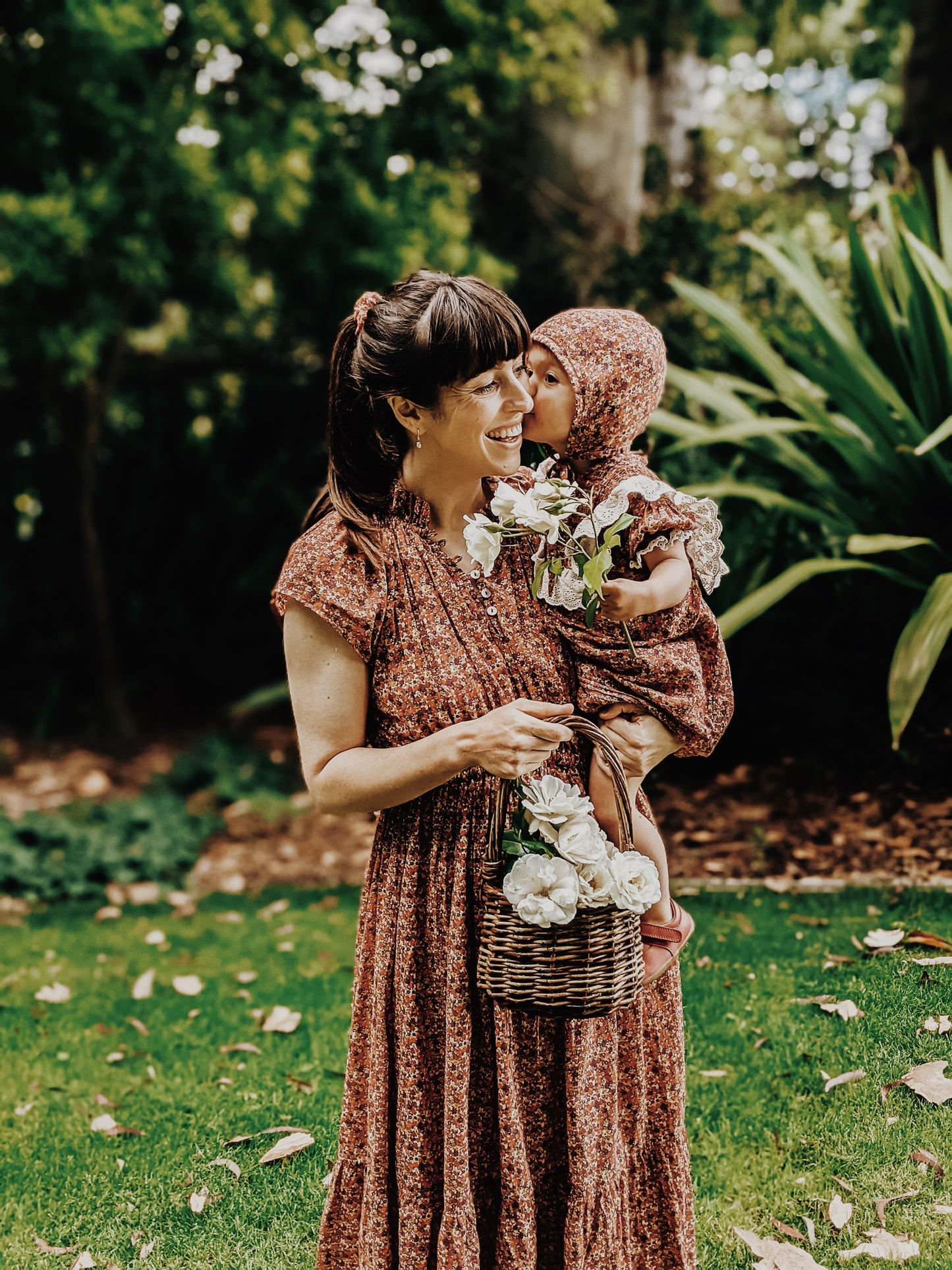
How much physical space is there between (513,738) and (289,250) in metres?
6.06

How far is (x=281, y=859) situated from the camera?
6062 millimetres

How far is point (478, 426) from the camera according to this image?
1.96 meters

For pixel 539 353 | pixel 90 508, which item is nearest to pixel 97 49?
pixel 90 508

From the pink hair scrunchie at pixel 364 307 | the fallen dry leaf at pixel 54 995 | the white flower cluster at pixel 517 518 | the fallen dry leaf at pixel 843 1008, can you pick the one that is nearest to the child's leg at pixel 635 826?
the white flower cluster at pixel 517 518

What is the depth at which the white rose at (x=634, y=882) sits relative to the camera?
5.62ft

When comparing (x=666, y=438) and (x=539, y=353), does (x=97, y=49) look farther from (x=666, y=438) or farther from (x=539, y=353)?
(x=539, y=353)

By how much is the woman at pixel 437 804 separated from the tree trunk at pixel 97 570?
5.73 metres

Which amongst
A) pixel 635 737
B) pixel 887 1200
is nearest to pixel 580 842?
pixel 635 737

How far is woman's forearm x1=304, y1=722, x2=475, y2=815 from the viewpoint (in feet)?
5.87

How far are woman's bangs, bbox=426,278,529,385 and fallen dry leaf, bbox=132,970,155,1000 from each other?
10.5 feet

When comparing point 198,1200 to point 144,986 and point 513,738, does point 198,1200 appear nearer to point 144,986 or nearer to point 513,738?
point 144,986

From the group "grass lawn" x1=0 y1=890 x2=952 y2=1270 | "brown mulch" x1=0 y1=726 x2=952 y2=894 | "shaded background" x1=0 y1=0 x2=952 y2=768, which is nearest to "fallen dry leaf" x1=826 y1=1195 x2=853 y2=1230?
"grass lawn" x1=0 y1=890 x2=952 y2=1270

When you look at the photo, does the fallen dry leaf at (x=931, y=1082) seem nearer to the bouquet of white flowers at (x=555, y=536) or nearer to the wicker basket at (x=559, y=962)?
the wicker basket at (x=559, y=962)

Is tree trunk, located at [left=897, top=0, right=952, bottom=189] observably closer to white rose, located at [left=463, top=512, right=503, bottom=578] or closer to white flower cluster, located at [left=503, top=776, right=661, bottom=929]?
white rose, located at [left=463, top=512, right=503, bottom=578]
